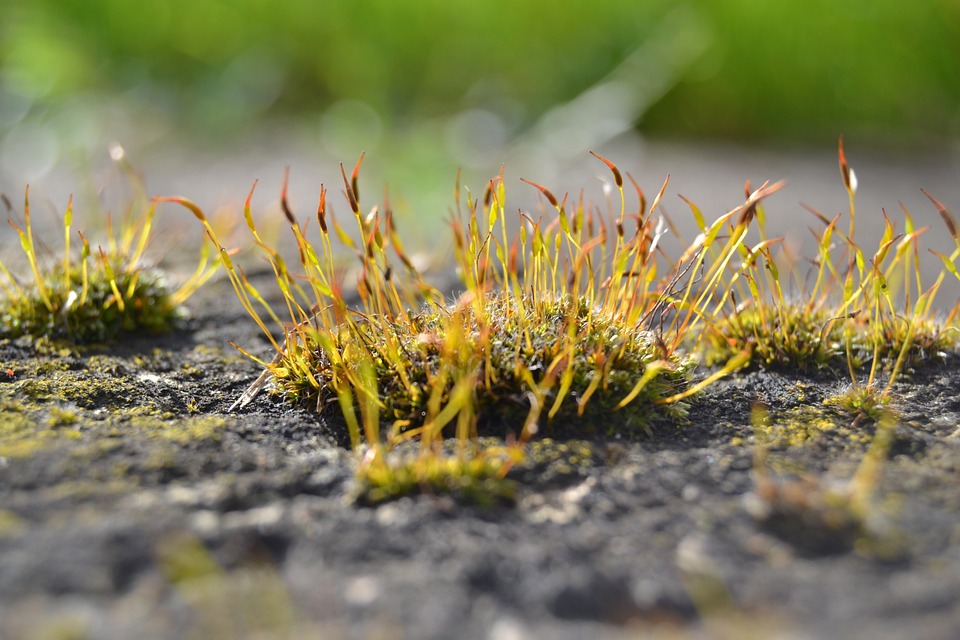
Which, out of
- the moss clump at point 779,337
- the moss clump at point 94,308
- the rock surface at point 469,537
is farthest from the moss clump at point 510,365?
the moss clump at point 94,308

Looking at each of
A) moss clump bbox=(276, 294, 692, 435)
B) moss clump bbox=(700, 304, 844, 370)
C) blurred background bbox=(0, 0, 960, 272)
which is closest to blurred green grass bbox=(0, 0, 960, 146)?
blurred background bbox=(0, 0, 960, 272)

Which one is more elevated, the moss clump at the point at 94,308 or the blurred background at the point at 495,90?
the blurred background at the point at 495,90

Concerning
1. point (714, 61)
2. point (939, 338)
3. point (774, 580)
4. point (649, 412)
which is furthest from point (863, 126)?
point (774, 580)

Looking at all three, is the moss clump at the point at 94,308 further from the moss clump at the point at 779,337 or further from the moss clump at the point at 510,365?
the moss clump at the point at 779,337

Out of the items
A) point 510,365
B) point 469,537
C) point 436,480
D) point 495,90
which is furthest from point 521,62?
point 469,537

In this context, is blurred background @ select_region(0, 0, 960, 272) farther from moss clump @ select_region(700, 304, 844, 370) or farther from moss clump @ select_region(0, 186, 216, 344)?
moss clump @ select_region(700, 304, 844, 370)

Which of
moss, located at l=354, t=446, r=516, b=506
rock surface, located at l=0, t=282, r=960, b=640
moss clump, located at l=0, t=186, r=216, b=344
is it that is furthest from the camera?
moss clump, located at l=0, t=186, r=216, b=344
